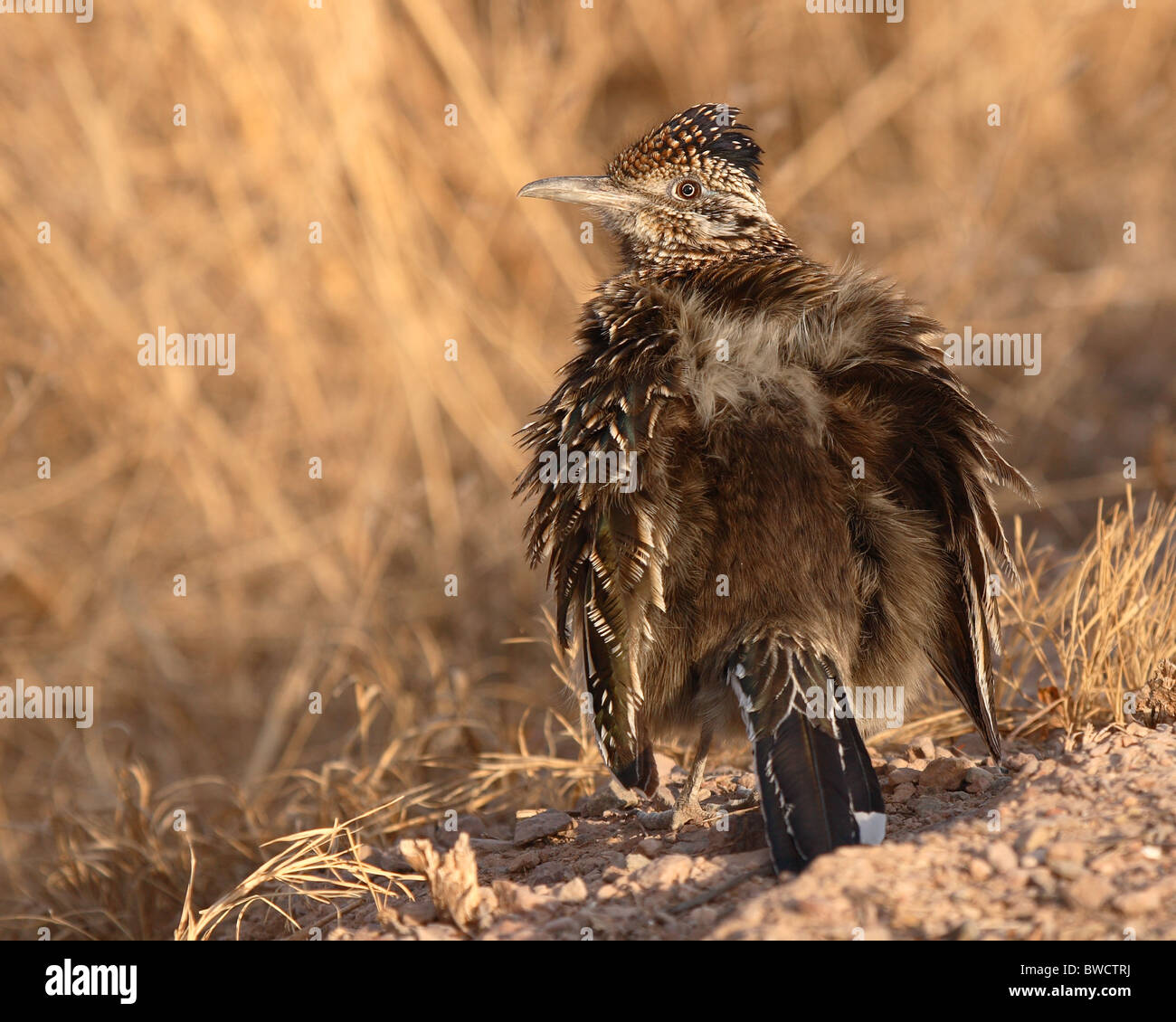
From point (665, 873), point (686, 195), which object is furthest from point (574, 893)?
point (686, 195)

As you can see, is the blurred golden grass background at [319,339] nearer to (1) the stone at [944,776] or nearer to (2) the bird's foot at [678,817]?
(2) the bird's foot at [678,817]

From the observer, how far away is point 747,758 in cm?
458

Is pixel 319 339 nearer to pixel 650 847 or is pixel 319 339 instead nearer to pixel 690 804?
pixel 690 804

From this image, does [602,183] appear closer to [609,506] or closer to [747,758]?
[609,506]

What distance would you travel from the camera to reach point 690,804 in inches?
143

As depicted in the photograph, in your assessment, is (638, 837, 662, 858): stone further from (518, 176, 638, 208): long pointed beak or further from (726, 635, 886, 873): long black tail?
(518, 176, 638, 208): long pointed beak

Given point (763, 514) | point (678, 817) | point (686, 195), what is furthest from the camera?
point (686, 195)

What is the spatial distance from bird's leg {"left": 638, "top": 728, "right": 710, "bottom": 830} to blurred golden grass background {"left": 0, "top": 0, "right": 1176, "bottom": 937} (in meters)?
2.27

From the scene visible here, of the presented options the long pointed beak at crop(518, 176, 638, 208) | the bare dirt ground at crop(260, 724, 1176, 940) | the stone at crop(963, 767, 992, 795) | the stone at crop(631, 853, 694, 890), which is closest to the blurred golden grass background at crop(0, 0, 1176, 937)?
the long pointed beak at crop(518, 176, 638, 208)

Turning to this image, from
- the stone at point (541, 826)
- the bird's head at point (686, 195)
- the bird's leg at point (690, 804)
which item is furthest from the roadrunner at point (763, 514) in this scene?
the bird's head at point (686, 195)

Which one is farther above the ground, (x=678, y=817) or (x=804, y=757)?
(x=804, y=757)

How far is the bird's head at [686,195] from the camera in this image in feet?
14.5

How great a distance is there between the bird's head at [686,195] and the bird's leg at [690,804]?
1678mm

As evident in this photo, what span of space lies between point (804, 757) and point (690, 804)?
723 millimetres
